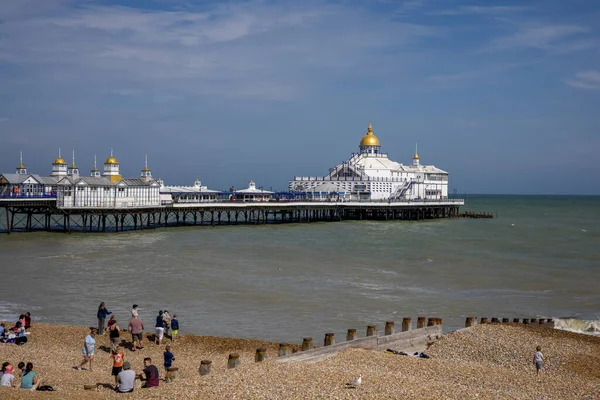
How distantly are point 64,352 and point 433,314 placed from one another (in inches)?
462

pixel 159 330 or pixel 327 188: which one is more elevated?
pixel 327 188

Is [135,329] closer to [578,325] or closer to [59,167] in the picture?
[578,325]

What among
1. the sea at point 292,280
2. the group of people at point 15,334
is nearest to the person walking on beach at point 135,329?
the group of people at point 15,334

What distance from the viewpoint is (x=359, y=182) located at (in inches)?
2990

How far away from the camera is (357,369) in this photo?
12.9m

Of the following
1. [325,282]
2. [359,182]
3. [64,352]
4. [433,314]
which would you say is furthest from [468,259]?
[359,182]

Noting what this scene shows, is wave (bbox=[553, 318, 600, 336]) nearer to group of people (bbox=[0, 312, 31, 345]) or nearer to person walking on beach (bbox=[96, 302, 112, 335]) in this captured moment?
person walking on beach (bbox=[96, 302, 112, 335])

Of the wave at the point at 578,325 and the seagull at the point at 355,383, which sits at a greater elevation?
the seagull at the point at 355,383

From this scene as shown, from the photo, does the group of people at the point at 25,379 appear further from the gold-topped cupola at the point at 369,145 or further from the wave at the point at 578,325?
the gold-topped cupola at the point at 369,145

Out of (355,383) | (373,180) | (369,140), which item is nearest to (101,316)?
(355,383)

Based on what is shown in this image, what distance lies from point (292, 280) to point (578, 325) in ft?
38.8

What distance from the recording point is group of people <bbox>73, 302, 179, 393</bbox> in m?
11.7

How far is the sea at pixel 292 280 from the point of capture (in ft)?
70.0

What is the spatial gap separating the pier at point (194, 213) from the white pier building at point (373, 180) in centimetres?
197
